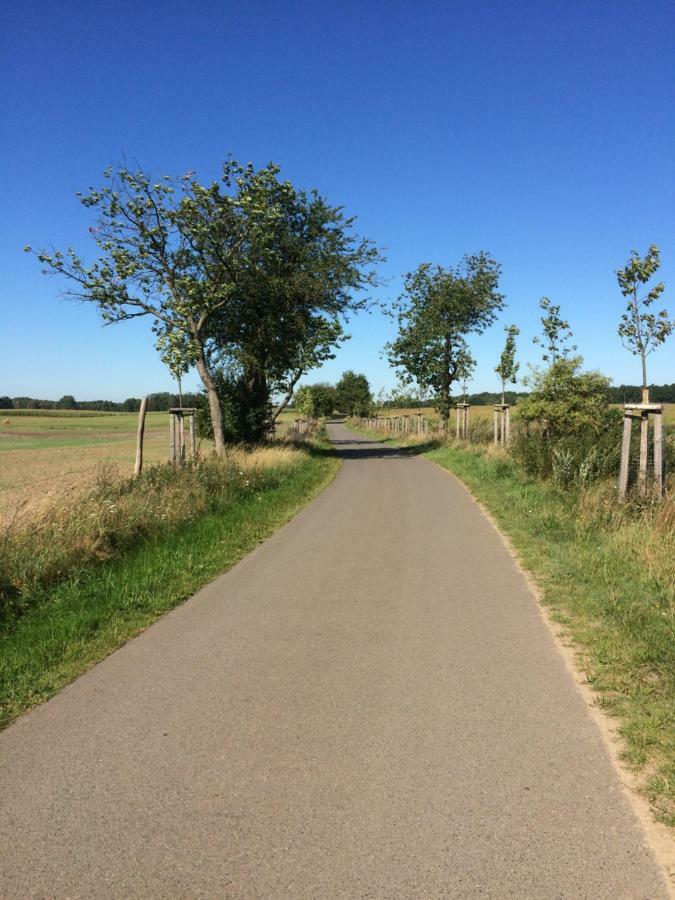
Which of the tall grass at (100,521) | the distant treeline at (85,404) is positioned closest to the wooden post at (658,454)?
the tall grass at (100,521)

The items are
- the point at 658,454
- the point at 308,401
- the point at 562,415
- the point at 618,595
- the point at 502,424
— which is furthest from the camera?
the point at 308,401

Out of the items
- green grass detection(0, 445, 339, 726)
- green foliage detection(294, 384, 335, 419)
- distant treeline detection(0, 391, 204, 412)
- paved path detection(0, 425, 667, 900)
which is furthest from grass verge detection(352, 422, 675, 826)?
distant treeline detection(0, 391, 204, 412)

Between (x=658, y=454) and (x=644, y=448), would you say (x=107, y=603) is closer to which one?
(x=658, y=454)

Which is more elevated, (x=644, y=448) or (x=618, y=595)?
(x=644, y=448)

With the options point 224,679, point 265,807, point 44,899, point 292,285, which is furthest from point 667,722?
point 292,285

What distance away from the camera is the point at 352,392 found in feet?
347

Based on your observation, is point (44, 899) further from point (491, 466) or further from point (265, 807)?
point (491, 466)

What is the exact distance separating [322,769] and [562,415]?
1438cm

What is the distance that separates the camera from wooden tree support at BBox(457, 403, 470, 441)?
29047mm

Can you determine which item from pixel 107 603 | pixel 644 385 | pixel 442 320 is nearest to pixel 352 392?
pixel 442 320

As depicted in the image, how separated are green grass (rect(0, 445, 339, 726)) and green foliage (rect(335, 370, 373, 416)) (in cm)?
8497

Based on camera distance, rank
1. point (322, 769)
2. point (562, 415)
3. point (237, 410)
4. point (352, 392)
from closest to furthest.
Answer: point (322, 769), point (562, 415), point (237, 410), point (352, 392)

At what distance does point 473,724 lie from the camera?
11.8 feet

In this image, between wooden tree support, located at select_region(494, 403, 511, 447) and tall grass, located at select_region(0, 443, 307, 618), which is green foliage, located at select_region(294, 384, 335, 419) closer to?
wooden tree support, located at select_region(494, 403, 511, 447)
